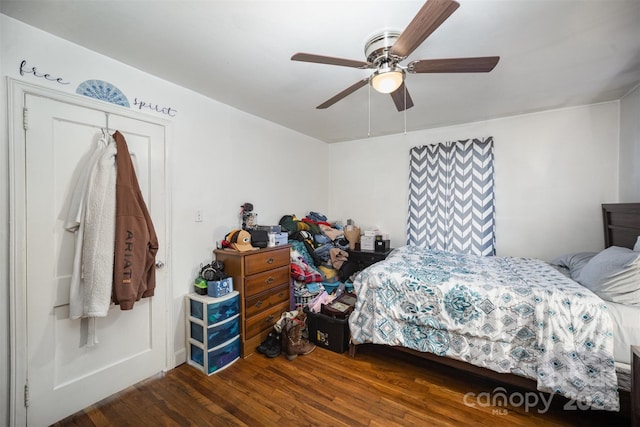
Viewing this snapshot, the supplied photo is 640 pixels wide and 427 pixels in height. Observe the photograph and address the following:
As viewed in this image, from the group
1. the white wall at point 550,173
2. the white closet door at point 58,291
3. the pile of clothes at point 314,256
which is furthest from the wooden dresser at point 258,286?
the white wall at point 550,173

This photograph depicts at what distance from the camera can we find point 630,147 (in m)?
2.26

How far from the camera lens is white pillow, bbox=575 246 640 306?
146 centimetres

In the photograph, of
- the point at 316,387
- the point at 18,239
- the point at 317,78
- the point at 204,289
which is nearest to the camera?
the point at 18,239

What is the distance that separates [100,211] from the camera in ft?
5.23

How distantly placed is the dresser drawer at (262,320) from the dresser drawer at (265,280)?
0.79 ft

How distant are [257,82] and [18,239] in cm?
192

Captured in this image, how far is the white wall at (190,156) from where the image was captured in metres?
1.37

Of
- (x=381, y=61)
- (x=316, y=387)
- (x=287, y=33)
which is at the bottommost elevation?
(x=316, y=387)

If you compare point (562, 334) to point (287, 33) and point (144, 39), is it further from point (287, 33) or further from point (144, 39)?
point (144, 39)

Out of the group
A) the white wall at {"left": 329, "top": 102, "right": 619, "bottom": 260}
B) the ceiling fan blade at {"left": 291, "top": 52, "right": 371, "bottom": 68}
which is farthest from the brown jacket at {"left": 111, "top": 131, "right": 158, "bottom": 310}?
the white wall at {"left": 329, "top": 102, "right": 619, "bottom": 260}

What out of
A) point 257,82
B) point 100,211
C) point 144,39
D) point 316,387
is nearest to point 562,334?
point 316,387

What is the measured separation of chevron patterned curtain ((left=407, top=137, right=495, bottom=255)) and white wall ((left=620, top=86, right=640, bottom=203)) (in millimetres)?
1084

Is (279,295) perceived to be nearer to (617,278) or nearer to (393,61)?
(393,61)

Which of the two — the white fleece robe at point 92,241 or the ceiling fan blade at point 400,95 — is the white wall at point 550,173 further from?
the white fleece robe at point 92,241
